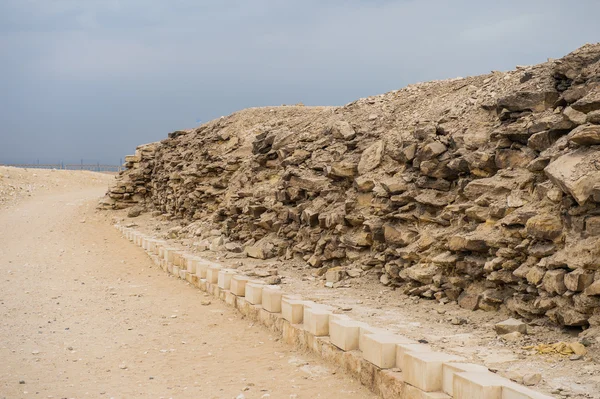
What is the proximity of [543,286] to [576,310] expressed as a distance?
47 centimetres

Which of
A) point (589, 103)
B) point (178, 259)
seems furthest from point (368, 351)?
point (178, 259)

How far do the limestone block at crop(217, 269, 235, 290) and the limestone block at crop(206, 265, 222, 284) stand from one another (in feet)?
0.54

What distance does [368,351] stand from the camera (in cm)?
546

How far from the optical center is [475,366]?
15.1ft

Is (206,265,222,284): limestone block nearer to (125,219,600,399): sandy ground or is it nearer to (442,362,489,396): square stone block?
(125,219,600,399): sandy ground

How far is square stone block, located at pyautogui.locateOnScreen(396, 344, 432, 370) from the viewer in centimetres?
502

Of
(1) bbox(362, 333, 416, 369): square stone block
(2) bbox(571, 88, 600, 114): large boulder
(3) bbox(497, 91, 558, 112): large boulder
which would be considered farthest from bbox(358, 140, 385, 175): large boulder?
(1) bbox(362, 333, 416, 369): square stone block

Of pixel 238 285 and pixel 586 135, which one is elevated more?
pixel 586 135

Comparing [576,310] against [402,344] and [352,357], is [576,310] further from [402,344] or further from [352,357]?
[352,357]

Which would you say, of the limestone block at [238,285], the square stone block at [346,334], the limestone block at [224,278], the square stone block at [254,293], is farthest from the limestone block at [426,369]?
the limestone block at [224,278]

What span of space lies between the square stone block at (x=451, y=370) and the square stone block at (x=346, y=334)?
1359mm

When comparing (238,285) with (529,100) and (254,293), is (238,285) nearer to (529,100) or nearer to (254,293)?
(254,293)

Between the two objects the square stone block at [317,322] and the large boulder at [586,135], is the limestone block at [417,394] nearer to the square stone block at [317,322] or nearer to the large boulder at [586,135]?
the square stone block at [317,322]

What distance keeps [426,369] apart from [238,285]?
4.56 meters
